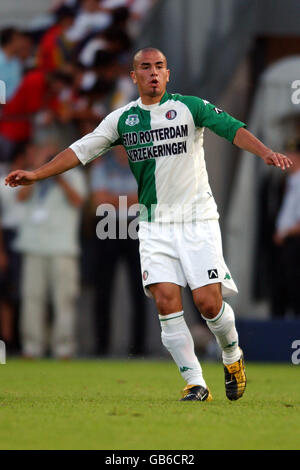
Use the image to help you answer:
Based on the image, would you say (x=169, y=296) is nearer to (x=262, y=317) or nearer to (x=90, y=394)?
(x=90, y=394)

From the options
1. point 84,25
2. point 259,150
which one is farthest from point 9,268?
point 259,150

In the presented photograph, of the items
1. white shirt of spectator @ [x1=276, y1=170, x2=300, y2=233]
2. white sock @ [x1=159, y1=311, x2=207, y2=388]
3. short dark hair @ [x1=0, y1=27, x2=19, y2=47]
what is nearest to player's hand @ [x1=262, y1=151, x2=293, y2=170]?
white sock @ [x1=159, y1=311, x2=207, y2=388]

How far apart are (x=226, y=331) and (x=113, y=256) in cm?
625

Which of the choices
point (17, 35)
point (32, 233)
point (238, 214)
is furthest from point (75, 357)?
point (17, 35)

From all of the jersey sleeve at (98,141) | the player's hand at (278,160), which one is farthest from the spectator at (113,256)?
the player's hand at (278,160)

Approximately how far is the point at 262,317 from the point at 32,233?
295cm

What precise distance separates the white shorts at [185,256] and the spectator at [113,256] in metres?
5.74

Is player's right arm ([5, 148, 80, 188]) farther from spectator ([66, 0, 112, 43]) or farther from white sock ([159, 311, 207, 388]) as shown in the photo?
spectator ([66, 0, 112, 43])

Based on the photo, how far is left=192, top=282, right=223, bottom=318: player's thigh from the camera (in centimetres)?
712

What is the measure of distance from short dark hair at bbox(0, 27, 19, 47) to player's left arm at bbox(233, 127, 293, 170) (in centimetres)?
698

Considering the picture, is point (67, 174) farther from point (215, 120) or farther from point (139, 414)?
point (139, 414)

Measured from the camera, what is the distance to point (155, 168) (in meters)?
7.33

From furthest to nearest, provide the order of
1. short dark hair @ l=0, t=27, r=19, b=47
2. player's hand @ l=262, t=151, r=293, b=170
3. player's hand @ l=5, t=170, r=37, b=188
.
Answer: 1. short dark hair @ l=0, t=27, r=19, b=47
2. player's hand @ l=5, t=170, r=37, b=188
3. player's hand @ l=262, t=151, r=293, b=170

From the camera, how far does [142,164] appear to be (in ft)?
24.2
